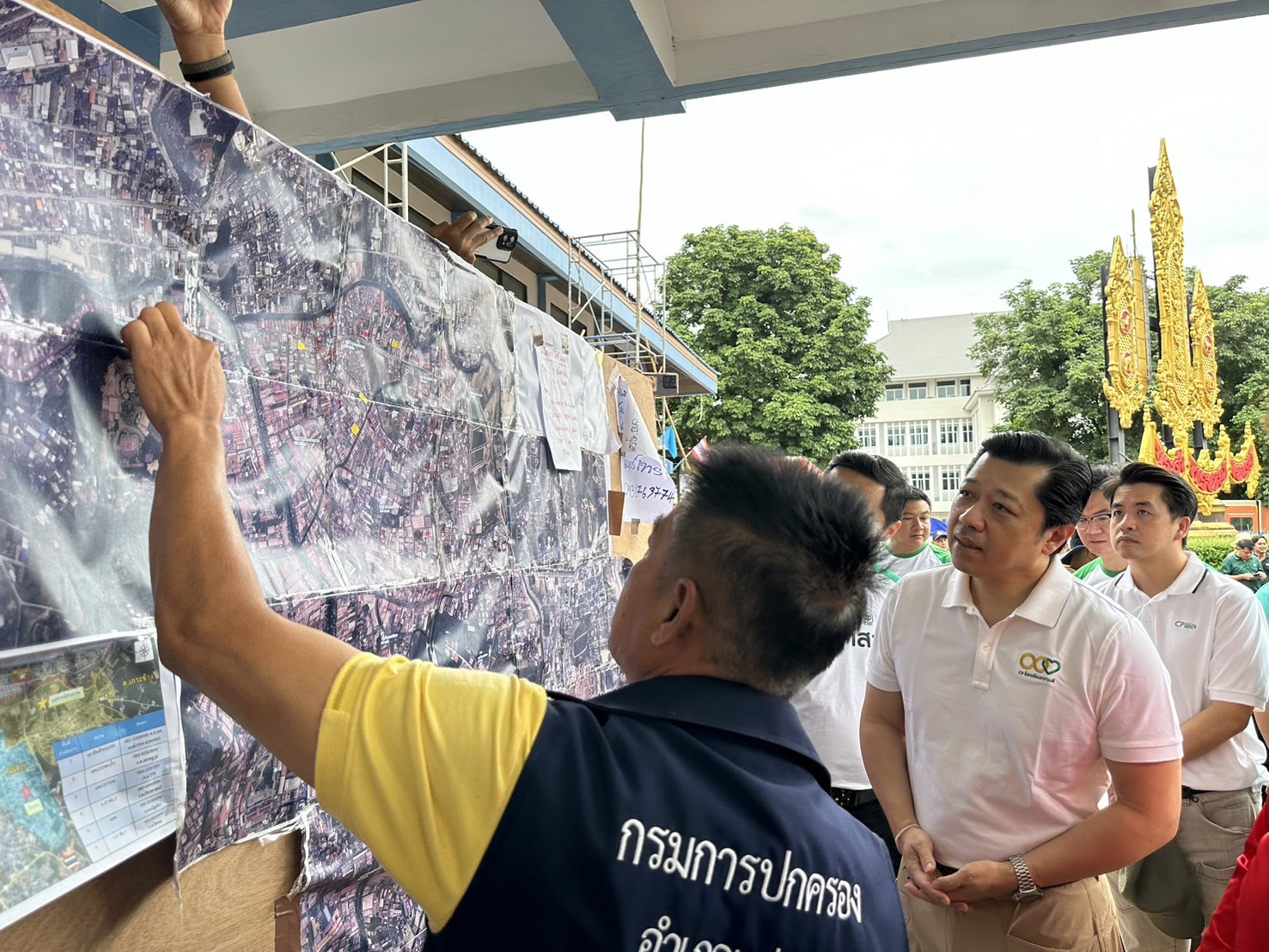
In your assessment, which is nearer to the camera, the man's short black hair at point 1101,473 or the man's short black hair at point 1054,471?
the man's short black hair at point 1054,471

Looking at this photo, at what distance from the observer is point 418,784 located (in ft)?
3.25

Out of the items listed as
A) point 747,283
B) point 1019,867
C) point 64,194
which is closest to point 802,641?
point 64,194

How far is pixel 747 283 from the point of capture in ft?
85.4

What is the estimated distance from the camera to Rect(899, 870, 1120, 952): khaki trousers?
2125 mm

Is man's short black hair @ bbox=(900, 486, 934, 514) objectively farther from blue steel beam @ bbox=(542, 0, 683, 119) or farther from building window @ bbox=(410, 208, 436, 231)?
building window @ bbox=(410, 208, 436, 231)

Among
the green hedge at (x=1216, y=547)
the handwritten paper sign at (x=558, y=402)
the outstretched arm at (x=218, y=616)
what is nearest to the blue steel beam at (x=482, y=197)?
the handwritten paper sign at (x=558, y=402)

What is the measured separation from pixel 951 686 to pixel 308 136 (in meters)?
2.99

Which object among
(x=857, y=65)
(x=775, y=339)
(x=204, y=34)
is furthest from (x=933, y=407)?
(x=204, y=34)

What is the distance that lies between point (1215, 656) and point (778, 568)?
2.78m

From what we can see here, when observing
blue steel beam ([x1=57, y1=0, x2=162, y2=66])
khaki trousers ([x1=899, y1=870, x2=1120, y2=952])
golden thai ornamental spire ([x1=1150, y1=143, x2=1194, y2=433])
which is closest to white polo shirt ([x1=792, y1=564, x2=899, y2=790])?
khaki trousers ([x1=899, y1=870, x2=1120, y2=952])

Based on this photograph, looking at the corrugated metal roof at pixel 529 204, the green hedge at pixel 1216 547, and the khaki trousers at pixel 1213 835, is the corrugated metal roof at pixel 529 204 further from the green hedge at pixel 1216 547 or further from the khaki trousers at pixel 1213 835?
the green hedge at pixel 1216 547

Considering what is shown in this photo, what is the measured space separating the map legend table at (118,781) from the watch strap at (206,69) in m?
1.04

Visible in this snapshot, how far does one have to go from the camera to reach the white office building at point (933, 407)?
50344 millimetres

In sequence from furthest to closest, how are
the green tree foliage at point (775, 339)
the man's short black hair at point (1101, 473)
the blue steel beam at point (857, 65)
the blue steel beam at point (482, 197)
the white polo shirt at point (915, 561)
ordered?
the green tree foliage at point (775, 339)
the blue steel beam at point (482, 197)
the man's short black hair at point (1101, 473)
the white polo shirt at point (915, 561)
the blue steel beam at point (857, 65)
